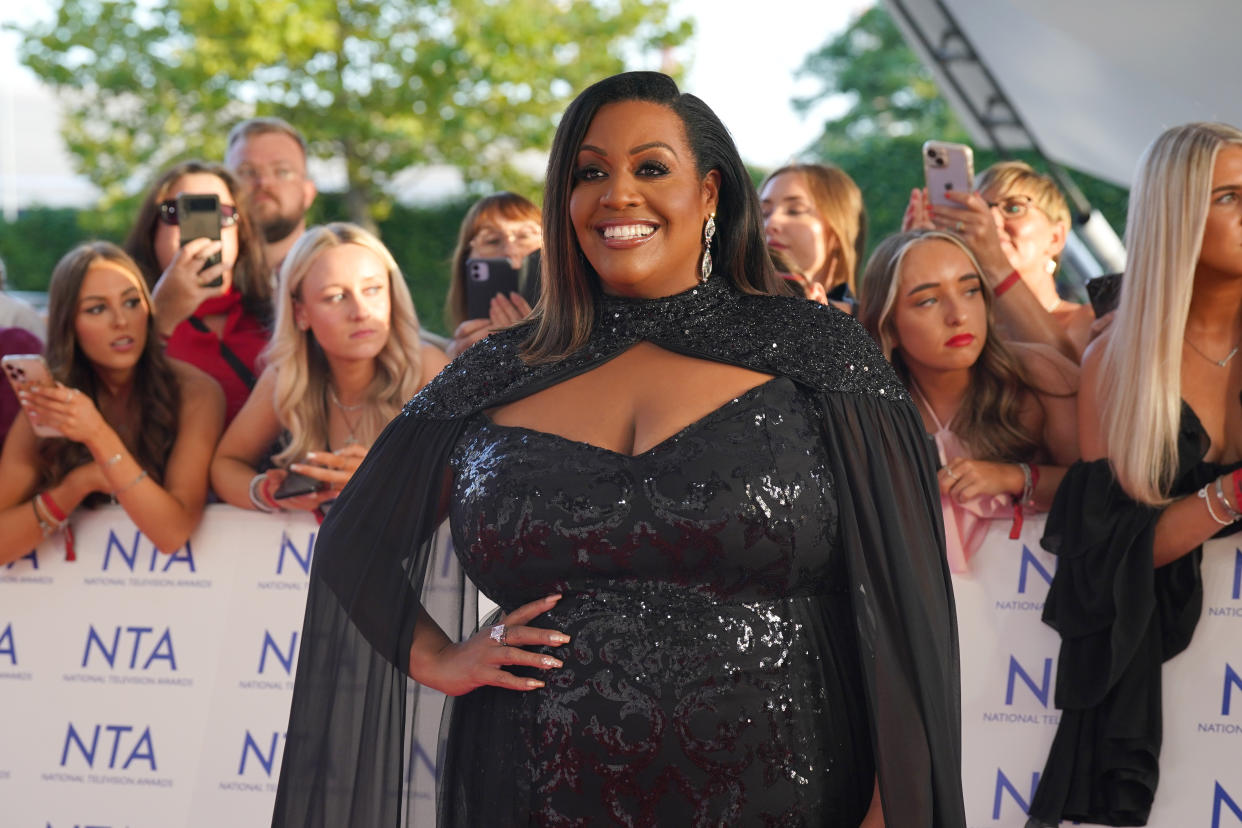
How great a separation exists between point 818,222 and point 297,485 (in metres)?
2.22

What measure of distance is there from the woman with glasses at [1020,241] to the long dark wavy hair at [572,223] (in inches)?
76.5

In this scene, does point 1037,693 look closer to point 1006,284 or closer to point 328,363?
point 1006,284

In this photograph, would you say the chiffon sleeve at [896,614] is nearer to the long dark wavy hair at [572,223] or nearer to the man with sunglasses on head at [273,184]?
the long dark wavy hair at [572,223]

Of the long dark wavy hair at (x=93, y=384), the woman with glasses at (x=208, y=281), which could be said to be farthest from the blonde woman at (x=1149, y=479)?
the woman with glasses at (x=208, y=281)

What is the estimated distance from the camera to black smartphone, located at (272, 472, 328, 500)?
4367 mm

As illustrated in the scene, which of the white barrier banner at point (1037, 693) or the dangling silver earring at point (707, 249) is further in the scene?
the white barrier banner at point (1037, 693)

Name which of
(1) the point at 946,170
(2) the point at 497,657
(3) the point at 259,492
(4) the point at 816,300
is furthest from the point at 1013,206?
(2) the point at 497,657

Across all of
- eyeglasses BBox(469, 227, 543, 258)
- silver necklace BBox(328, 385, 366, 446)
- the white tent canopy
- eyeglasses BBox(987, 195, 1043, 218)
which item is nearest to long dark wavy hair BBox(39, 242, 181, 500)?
silver necklace BBox(328, 385, 366, 446)

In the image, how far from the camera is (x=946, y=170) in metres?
4.83

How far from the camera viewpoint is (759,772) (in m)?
2.51

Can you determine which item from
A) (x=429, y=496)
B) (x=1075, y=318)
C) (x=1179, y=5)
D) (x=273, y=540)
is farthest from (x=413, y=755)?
(x=1179, y=5)

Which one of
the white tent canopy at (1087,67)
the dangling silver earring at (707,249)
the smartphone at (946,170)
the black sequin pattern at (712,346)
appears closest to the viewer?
the black sequin pattern at (712,346)

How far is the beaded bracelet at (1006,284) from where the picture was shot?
459 centimetres

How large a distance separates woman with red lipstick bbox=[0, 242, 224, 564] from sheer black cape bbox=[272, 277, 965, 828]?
5.97 feet
